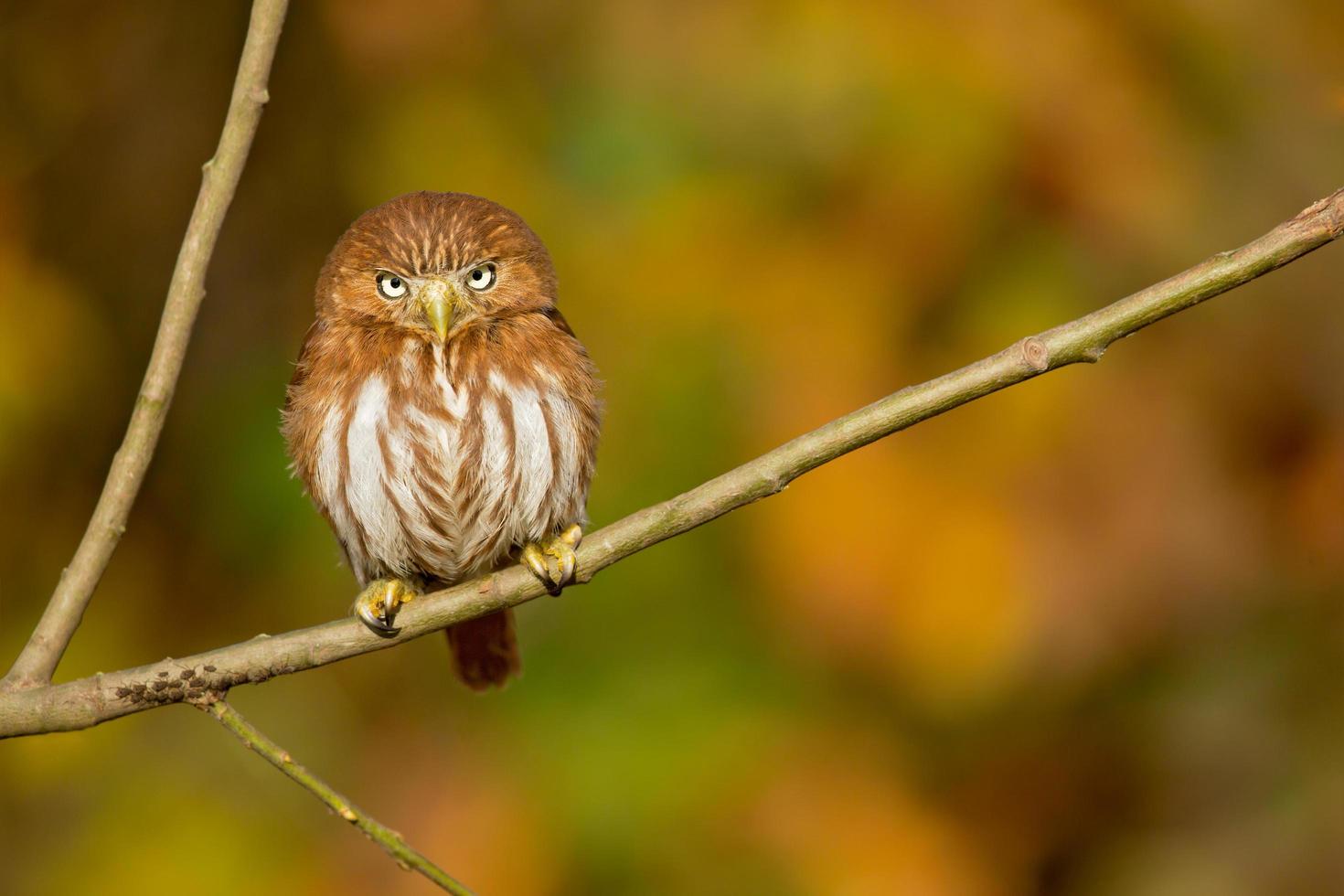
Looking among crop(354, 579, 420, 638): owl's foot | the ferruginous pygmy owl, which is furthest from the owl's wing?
crop(354, 579, 420, 638): owl's foot

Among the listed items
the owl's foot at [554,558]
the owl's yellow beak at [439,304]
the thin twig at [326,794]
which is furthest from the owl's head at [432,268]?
the thin twig at [326,794]

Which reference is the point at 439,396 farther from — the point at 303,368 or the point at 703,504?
the point at 703,504

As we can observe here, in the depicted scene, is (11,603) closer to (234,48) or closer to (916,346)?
(234,48)

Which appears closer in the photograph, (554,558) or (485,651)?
(554,558)

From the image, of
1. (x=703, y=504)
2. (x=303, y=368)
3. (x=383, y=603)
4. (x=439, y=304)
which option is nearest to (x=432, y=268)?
(x=439, y=304)

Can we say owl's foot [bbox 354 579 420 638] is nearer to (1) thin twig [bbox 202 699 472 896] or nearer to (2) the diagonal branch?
(2) the diagonal branch
